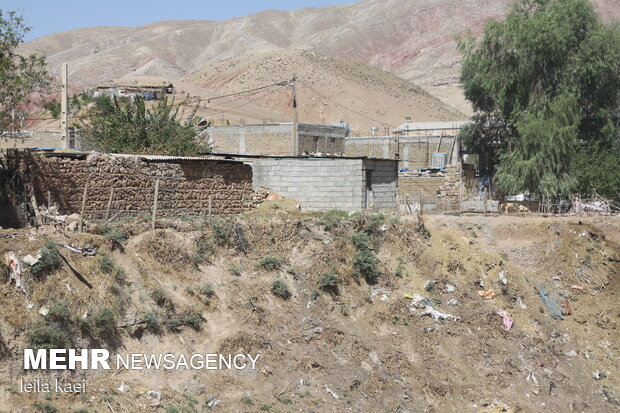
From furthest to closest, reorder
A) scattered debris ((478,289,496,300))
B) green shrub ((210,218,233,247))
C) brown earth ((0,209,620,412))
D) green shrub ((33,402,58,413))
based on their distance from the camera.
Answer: scattered debris ((478,289,496,300)) → green shrub ((210,218,233,247)) → brown earth ((0,209,620,412)) → green shrub ((33,402,58,413))

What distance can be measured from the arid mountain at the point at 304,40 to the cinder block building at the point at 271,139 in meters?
65.1

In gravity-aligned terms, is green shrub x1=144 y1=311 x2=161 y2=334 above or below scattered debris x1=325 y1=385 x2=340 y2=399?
above

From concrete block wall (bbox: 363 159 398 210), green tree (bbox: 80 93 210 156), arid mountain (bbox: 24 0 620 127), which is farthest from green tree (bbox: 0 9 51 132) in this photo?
arid mountain (bbox: 24 0 620 127)

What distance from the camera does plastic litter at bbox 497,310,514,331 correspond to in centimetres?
1926

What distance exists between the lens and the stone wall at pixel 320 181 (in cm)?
2556

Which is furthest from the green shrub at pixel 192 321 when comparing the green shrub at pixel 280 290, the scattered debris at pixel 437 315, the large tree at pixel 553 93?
the large tree at pixel 553 93

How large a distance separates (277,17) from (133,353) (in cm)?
14644

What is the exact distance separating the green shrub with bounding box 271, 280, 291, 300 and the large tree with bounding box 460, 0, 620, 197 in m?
16.6

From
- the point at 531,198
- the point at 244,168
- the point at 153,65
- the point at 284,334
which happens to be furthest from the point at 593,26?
the point at 153,65

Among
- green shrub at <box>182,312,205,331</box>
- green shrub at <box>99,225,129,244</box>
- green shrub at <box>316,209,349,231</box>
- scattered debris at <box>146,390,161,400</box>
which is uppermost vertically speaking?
green shrub at <box>99,225,129,244</box>

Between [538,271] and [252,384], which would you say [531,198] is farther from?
[252,384]

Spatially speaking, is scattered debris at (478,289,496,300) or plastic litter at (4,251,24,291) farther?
scattered debris at (478,289,496,300)

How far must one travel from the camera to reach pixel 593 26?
34.0 meters

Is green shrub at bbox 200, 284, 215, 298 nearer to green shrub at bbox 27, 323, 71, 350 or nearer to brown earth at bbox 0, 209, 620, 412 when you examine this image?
brown earth at bbox 0, 209, 620, 412
